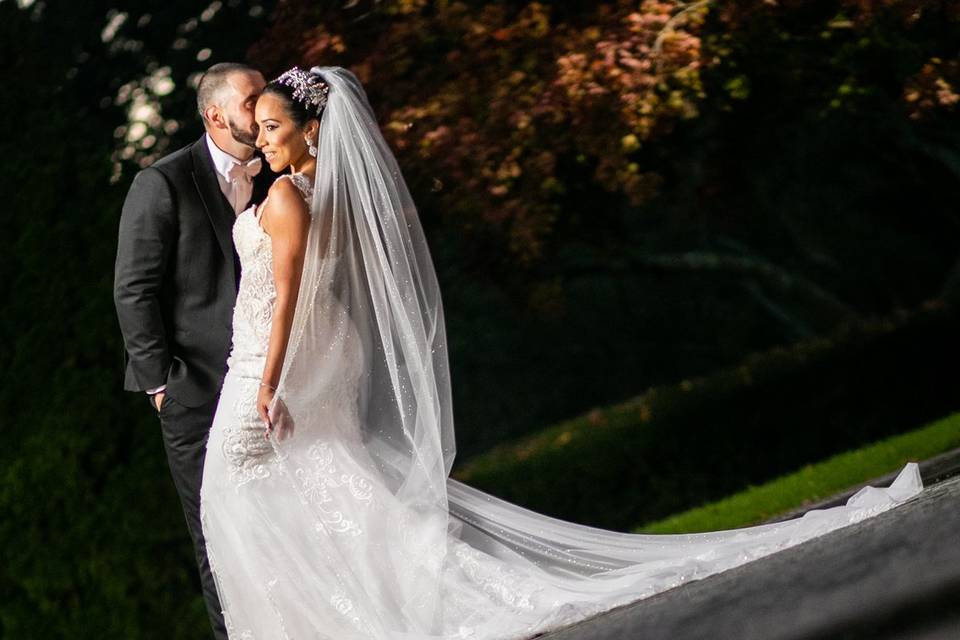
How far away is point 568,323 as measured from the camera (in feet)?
60.6

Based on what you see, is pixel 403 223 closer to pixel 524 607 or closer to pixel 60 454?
pixel 524 607

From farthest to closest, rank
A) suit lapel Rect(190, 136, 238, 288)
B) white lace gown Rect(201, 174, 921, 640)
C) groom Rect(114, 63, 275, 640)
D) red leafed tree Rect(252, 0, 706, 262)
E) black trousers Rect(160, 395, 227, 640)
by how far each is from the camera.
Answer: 1. red leafed tree Rect(252, 0, 706, 262)
2. suit lapel Rect(190, 136, 238, 288)
3. groom Rect(114, 63, 275, 640)
4. black trousers Rect(160, 395, 227, 640)
5. white lace gown Rect(201, 174, 921, 640)

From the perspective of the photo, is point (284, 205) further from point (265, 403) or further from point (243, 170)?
point (243, 170)

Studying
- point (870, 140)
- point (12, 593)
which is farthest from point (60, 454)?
point (870, 140)

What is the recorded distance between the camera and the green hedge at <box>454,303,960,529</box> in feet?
35.2

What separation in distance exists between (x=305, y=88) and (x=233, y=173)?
0.80 metres

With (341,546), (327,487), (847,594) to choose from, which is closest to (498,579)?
(341,546)

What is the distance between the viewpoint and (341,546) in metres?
4.43

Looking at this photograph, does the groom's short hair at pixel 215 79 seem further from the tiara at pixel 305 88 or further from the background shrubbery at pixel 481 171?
the background shrubbery at pixel 481 171

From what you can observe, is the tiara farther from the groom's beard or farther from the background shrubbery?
the background shrubbery

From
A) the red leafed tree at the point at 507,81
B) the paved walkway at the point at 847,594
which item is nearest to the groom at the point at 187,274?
the paved walkway at the point at 847,594

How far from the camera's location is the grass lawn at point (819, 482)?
7109 millimetres

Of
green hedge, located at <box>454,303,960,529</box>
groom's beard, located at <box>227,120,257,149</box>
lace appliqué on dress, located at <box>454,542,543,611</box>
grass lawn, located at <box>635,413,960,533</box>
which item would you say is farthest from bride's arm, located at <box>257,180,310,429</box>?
green hedge, located at <box>454,303,960,529</box>

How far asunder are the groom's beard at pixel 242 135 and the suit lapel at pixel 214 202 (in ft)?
0.70
